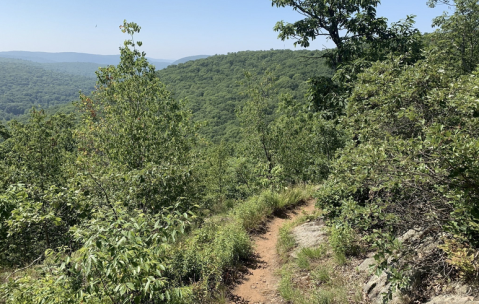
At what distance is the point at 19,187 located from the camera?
3893 mm

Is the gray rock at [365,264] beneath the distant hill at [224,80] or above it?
beneath

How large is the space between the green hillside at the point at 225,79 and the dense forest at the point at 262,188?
66.9 meters

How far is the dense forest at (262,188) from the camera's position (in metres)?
2.81

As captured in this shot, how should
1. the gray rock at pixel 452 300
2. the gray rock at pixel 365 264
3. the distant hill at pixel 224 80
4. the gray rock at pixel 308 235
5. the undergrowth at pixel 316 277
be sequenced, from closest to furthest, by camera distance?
the gray rock at pixel 452 300, the undergrowth at pixel 316 277, the gray rock at pixel 365 264, the gray rock at pixel 308 235, the distant hill at pixel 224 80

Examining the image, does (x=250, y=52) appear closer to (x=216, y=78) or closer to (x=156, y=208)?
(x=216, y=78)

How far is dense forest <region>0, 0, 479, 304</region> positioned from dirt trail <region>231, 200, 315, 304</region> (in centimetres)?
31

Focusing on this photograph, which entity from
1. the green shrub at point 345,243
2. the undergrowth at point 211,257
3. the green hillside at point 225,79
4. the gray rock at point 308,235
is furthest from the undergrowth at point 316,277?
the green hillside at point 225,79

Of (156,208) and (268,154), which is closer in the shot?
(156,208)

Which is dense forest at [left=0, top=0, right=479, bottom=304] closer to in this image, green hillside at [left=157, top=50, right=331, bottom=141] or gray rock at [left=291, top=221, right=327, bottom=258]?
gray rock at [left=291, top=221, right=327, bottom=258]

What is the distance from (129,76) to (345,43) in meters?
7.15

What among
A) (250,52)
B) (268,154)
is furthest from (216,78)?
(268,154)

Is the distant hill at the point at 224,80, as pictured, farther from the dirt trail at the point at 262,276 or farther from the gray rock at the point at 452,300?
the gray rock at the point at 452,300

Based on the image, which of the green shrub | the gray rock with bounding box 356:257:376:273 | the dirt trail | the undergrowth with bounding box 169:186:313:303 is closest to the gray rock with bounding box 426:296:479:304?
the gray rock with bounding box 356:257:376:273

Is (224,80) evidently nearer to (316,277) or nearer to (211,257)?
(211,257)
